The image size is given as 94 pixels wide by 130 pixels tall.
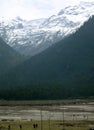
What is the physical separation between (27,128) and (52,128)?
5.39 meters

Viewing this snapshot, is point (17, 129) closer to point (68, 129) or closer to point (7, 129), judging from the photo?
point (7, 129)

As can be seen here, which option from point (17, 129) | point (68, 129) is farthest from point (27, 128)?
point (68, 129)

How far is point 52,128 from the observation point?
93.3 m

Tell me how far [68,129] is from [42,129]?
18.1 feet

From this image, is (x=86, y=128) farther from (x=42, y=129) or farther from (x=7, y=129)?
(x=7, y=129)

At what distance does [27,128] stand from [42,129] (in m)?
4.18

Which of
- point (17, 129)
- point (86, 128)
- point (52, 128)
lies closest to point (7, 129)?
point (17, 129)

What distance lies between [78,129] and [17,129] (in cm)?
1269

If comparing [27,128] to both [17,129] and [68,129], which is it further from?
[68,129]

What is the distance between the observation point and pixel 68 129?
8988 cm

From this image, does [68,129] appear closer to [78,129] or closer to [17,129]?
[78,129]

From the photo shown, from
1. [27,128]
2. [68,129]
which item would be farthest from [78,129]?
[27,128]

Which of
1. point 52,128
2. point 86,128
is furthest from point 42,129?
→ point 86,128

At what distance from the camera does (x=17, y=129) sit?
91000 mm
